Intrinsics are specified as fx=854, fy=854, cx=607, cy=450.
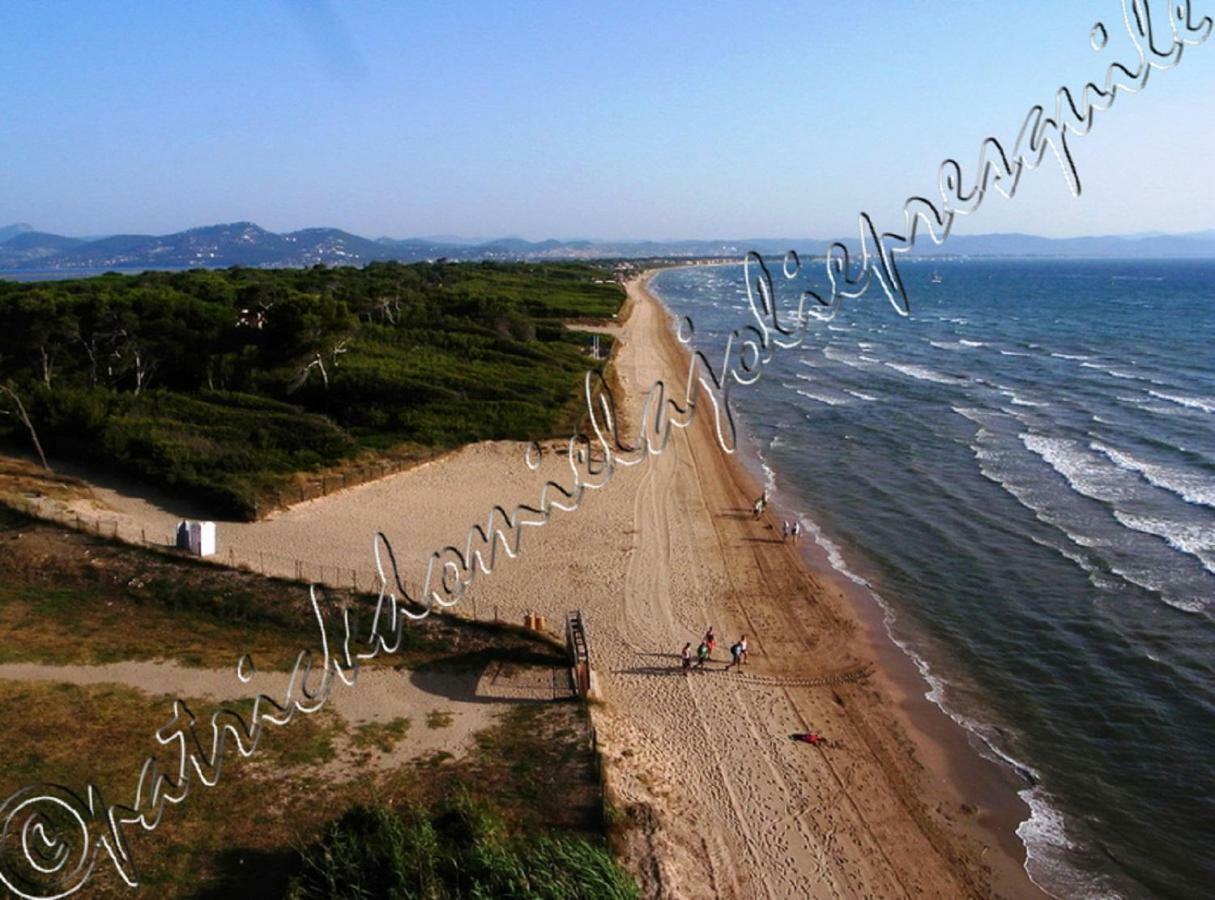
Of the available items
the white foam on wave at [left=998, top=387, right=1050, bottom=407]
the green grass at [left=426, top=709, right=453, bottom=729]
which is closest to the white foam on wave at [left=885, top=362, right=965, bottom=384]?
the white foam on wave at [left=998, top=387, right=1050, bottom=407]

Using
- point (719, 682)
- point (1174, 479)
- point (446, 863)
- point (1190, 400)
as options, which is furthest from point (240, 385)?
point (1190, 400)

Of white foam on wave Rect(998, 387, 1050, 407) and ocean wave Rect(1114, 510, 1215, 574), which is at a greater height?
white foam on wave Rect(998, 387, 1050, 407)

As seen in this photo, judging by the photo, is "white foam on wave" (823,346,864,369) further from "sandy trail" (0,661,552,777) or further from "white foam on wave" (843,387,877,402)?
"sandy trail" (0,661,552,777)

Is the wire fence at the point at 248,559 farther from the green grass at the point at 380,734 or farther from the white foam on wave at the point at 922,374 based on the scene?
the white foam on wave at the point at 922,374

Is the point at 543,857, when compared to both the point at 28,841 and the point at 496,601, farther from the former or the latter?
the point at 496,601

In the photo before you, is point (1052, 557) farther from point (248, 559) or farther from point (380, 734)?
point (248, 559)
